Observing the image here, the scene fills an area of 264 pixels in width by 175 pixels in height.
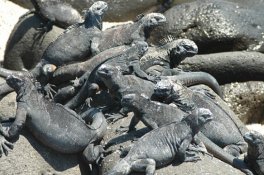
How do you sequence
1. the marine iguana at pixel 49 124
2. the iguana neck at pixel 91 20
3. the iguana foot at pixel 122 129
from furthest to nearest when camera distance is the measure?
the iguana neck at pixel 91 20, the iguana foot at pixel 122 129, the marine iguana at pixel 49 124

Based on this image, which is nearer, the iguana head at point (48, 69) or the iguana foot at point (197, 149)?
the iguana foot at point (197, 149)

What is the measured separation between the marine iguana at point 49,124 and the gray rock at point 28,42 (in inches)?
141

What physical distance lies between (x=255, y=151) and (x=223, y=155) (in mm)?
378

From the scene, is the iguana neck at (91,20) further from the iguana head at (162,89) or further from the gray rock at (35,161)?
the gray rock at (35,161)

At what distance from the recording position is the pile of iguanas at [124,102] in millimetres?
9375

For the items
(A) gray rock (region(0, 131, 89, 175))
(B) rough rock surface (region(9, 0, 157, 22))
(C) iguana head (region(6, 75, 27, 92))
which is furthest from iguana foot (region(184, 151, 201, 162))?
(B) rough rock surface (region(9, 0, 157, 22))

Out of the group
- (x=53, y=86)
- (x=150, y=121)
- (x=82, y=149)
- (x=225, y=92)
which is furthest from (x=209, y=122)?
(x=225, y=92)

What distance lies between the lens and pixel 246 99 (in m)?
13.4

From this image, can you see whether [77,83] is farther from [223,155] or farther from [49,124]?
[223,155]

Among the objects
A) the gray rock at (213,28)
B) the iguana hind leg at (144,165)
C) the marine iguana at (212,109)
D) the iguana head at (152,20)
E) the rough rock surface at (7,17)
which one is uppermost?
the iguana head at (152,20)

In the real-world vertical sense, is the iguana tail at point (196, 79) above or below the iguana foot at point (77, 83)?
below

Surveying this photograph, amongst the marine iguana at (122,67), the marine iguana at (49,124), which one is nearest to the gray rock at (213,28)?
the marine iguana at (122,67)

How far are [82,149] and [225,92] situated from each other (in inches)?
167

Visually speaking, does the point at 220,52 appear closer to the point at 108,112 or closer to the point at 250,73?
the point at 250,73
